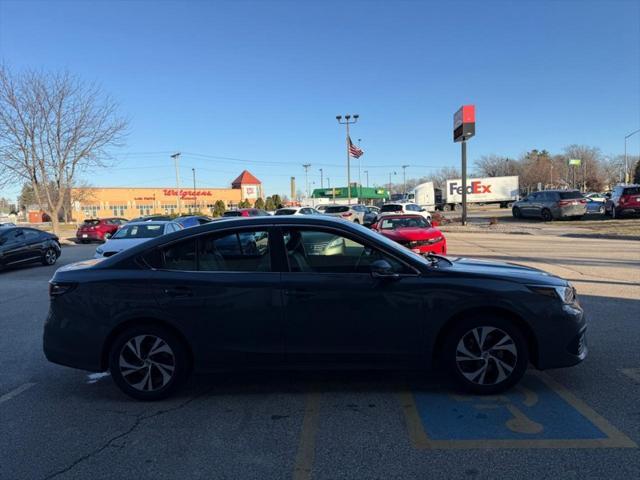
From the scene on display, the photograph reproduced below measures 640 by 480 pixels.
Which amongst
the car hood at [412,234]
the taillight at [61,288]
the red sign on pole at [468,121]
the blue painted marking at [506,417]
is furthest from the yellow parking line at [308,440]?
the red sign on pole at [468,121]

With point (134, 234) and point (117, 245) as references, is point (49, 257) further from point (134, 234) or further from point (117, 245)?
point (117, 245)

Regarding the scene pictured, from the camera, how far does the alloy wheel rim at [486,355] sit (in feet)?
12.9

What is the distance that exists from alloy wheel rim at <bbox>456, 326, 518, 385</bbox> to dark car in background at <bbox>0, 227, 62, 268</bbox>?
14.4 m

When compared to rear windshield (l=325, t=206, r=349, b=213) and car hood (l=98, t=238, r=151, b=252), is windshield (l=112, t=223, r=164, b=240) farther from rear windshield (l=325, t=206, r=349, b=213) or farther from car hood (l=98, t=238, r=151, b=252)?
rear windshield (l=325, t=206, r=349, b=213)

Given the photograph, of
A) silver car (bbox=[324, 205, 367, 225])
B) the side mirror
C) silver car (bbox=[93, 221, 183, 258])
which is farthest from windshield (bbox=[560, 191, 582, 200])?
the side mirror

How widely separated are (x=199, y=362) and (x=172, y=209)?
8396 centimetres

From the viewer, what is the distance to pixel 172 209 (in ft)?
274

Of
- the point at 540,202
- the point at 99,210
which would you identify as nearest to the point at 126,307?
the point at 540,202

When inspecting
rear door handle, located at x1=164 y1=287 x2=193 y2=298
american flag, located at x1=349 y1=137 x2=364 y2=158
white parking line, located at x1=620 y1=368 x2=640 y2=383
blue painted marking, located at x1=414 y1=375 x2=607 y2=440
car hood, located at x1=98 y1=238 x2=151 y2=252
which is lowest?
white parking line, located at x1=620 y1=368 x2=640 y2=383

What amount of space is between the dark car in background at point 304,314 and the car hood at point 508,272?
20 millimetres

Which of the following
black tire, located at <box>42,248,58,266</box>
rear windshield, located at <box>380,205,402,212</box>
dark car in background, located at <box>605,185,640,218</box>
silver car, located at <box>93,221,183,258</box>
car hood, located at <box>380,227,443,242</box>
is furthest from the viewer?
rear windshield, located at <box>380,205,402,212</box>

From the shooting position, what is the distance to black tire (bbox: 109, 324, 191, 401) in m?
4.05

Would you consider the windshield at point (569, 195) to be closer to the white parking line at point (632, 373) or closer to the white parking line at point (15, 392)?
the white parking line at point (632, 373)

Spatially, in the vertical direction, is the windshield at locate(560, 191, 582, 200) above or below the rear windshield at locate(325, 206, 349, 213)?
above
